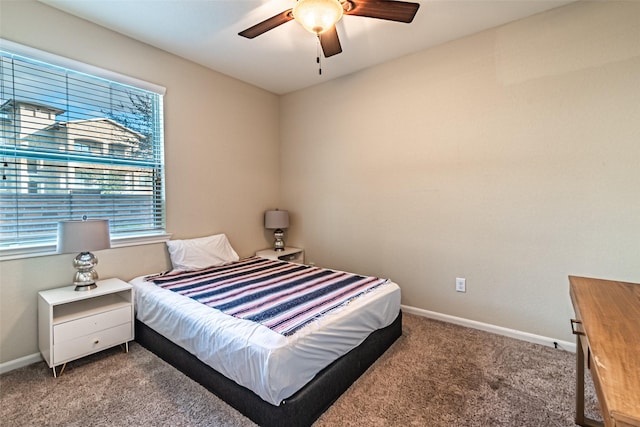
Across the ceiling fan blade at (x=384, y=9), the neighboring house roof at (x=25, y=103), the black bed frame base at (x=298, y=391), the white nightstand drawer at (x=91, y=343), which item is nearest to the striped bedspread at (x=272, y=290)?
the black bed frame base at (x=298, y=391)

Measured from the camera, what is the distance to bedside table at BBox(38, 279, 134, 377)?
1.97 meters

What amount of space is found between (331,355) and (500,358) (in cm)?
139

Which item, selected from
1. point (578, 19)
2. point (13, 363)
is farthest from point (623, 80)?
point (13, 363)

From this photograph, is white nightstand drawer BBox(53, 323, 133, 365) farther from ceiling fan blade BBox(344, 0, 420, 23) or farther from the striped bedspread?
ceiling fan blade BBox(344, 0, 420, 23)

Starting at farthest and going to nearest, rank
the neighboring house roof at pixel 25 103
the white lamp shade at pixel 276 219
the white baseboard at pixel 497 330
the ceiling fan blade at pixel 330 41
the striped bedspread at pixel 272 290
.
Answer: the white lamp shade at pixel 276 219 < the white baseboard at pixel 497 330 < the neighboring house roof at pixel 25 103 < the ceiling fan blade at pixel 330 41 < the striped bedspread at pixel 272 290

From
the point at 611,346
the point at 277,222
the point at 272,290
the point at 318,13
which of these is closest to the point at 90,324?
the point at 272,290

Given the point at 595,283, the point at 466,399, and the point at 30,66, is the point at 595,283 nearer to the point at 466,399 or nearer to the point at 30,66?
the point at 466,399

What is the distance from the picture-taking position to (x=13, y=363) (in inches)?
81.3

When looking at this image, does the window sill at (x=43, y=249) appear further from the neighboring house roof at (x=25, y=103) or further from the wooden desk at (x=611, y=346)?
the wooden desk at (x=611, y=346)

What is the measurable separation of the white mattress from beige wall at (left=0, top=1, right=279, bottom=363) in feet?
2.38

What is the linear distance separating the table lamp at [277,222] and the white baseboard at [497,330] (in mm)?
1760

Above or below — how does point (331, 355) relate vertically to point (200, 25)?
below

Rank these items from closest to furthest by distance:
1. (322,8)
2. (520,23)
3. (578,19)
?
1. (322,8)
2. (578,19)
3. (520,23)

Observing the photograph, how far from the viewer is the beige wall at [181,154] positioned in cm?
211
